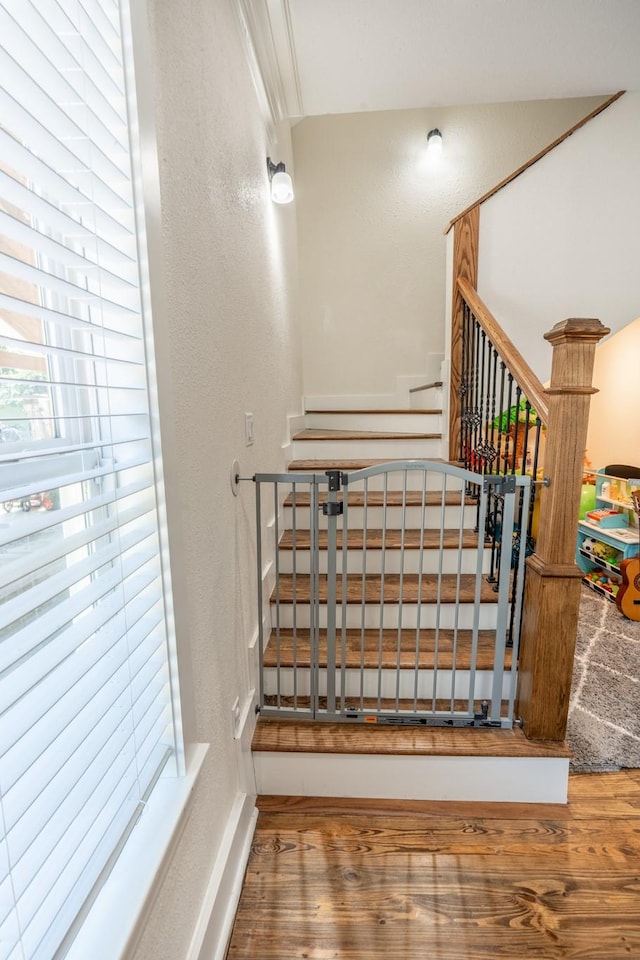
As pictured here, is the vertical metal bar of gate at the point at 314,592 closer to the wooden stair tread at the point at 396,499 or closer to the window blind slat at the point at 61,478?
the wooden stair tread at the point at 396,499

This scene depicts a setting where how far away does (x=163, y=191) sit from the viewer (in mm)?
937

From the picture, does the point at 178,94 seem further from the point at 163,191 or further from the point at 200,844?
the point at 200,844

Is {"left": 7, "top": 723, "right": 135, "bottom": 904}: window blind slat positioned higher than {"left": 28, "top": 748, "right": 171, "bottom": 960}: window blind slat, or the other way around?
{"left": 7, "top": 723, "right": 135, "bottom": 904}: window blind slat

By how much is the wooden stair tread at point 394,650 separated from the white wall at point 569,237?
1.72 m

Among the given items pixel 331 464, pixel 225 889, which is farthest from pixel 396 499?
pixel 225 889

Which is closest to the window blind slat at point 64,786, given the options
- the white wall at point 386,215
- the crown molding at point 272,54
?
the crown molding at point 272,54

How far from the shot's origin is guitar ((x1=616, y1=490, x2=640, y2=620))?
2938mm

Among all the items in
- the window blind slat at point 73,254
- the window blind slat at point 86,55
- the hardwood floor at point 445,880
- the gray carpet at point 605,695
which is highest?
the window blind slat at point 86,55

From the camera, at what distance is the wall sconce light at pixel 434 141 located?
358cm

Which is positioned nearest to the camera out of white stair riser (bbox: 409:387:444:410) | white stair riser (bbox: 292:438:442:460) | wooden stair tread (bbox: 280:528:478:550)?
wooden stair tread (bbox: 280:528:478:550)

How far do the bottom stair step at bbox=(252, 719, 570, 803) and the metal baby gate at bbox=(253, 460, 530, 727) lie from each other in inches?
2.7

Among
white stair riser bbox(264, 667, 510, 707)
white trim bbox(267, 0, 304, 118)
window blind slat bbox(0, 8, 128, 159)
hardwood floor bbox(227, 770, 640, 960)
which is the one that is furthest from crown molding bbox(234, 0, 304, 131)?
hardwood floor bbox(227, 770, 640, 960)

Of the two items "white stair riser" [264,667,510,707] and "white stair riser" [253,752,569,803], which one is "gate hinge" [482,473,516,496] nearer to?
"white stair riser" [264,667,510,707]

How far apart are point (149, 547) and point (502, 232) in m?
2.70
